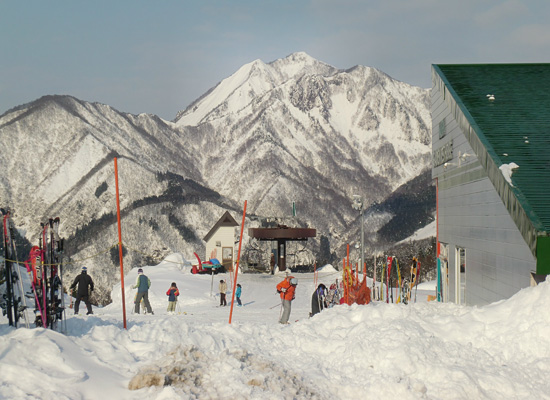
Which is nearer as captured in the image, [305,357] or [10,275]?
[10,275]

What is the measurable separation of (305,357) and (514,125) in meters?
8.46

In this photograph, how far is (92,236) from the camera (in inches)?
5015

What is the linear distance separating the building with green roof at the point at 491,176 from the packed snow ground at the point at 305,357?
1320 millimetres

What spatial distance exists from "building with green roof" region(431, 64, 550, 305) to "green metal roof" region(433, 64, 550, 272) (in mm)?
21

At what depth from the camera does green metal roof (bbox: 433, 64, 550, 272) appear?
11.6 metres

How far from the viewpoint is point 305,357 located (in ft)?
35.4

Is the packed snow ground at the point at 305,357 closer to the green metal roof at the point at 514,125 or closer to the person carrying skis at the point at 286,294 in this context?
the green metal roof at the point at 514,125

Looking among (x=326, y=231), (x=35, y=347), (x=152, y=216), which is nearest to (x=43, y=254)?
(x=35, y=347)

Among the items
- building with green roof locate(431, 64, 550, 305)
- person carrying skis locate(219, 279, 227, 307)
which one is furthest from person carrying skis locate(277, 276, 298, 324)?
person carrying skis locate(219, 279, 227, 307)

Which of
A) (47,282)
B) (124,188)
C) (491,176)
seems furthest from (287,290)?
(124,188)

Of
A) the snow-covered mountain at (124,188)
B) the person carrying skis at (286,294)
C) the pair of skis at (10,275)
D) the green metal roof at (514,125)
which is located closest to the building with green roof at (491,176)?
the green metal roof at (514,125)

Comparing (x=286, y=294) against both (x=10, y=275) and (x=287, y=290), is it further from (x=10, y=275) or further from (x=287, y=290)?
(x=10, y=275)

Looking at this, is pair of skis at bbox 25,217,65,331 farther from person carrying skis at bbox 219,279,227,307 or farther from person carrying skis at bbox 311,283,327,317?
person carrying skis at bbox 219,279,227,307

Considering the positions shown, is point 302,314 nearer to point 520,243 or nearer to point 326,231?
point 520,243
